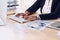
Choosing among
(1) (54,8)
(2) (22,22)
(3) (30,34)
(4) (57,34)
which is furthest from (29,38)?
(1) (54,8)

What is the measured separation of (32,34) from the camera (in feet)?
3.87

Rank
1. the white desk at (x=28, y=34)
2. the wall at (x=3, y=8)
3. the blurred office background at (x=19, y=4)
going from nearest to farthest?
the white desk at (x=28, y=34)
the wall at (x=3, y=8)
the blurred office background at (x=19, y=4)

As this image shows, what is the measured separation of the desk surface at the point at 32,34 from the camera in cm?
110

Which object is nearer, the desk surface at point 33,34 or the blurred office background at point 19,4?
the desk surface at point 33,34

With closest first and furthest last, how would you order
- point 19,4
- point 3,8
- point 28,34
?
point 28,34 → point 3,8 → point 19,4

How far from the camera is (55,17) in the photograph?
161 centimetres

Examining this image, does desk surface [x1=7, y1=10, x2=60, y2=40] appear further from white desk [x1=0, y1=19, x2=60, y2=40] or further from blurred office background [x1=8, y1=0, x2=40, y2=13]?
blurred office background [x1=8, y1=0, x2=40, y2=13]

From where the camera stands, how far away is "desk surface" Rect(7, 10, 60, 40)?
1.10 metres

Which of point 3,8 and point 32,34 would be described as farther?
point 3,8

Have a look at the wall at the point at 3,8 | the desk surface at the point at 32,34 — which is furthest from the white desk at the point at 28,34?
the wall at the point at 3,8

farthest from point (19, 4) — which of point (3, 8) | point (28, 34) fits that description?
point (28, 34)

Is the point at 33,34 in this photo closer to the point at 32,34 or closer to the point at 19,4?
the point at 32,34

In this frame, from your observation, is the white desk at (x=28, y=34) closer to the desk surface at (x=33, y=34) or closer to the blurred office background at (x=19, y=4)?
the desk surface at (x=33, y=34)

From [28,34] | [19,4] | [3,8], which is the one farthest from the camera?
[19,4]
